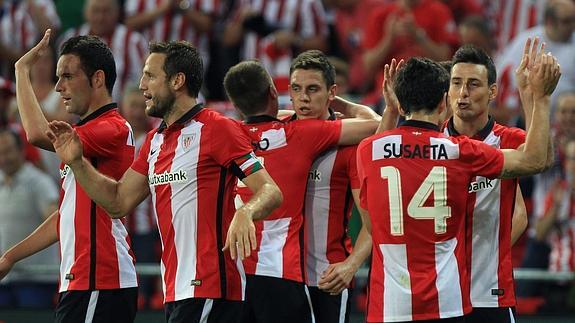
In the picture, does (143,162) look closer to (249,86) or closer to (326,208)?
(249,86)

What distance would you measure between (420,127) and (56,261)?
19.1 feet

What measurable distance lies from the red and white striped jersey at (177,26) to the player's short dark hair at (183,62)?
21.5 ft

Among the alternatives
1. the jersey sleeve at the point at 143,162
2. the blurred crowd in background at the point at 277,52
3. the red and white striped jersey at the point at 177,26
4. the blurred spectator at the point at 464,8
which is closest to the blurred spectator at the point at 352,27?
the blurred crowd in background at the point at 277,52

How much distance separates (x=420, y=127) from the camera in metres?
6.61

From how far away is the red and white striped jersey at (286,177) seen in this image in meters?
7.60

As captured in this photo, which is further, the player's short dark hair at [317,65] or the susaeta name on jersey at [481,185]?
the player's short dark hair at [317,65]

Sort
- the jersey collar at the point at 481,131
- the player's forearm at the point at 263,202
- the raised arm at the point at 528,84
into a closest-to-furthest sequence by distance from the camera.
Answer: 1. the player's forearm at the point at 263,202
2. the raised arm at the point at 528,84
3. the jersey collar at the point at 481,131

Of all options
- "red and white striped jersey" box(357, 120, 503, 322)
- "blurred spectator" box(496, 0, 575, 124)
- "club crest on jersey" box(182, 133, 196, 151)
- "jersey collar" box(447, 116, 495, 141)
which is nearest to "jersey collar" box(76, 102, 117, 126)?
"club crest on jersey" box(182, 133, 196, 151)

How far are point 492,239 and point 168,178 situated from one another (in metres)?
1.91

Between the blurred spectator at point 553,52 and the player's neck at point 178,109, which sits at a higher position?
the blurred spectator at point 553,52

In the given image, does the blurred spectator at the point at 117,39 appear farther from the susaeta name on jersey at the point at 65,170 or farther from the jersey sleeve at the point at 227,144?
the jersey sleeve at the point at 227,144

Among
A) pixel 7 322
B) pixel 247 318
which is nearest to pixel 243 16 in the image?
pixel 7 322

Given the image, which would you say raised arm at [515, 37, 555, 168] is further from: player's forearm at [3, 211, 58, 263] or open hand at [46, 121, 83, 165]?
player's forearm at [3, 211, 58, 263]

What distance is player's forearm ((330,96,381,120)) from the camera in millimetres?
7914
